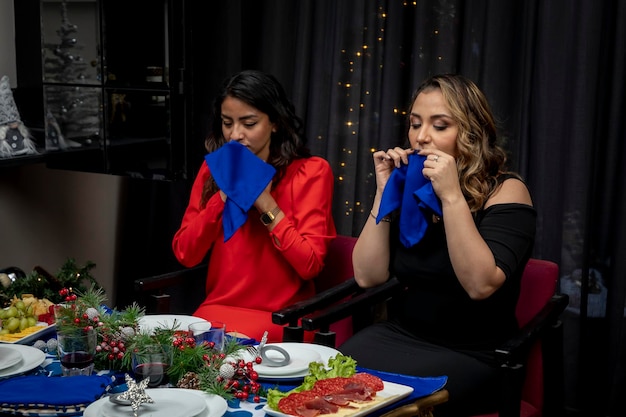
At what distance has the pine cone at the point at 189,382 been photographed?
5.98 feet

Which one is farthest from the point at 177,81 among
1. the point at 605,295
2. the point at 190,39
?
the point at 605,295

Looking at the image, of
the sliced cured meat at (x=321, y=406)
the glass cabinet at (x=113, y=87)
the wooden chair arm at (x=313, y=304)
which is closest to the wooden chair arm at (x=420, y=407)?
the sliced cured meat at (x=321, y=406)

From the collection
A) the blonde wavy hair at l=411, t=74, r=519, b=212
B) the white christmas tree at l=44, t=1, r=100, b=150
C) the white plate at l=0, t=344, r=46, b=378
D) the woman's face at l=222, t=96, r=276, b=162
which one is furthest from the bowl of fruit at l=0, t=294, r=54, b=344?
the white christmas tree at l=44, t=1, r=100, b=150

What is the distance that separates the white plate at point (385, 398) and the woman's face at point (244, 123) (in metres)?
1.22

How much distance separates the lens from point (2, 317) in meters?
2.20

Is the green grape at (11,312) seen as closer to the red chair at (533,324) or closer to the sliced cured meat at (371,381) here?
the red chair at (533,324)

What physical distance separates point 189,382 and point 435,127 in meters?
1.08

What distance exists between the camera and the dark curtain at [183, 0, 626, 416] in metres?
2.96

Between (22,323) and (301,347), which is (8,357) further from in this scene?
(301,347)

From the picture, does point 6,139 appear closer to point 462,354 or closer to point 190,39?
point 190,39

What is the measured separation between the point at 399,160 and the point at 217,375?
93cm

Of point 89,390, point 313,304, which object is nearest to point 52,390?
point 89,390

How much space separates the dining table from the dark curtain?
1.36 m

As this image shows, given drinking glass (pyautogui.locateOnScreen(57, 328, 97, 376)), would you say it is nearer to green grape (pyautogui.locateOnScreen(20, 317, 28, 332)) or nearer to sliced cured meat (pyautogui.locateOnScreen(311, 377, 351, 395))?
green grape (pyautogui.locateOnScreen(20, 317, 28, 332))
